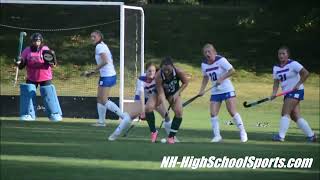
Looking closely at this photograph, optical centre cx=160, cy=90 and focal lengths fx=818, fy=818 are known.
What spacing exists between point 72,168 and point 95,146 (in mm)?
2348

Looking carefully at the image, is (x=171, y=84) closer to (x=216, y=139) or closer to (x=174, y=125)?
(x=174, y=125)

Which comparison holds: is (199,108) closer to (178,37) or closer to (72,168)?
(72,168)

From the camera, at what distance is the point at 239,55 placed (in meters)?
39.5

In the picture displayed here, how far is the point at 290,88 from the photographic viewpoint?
46.2 ft

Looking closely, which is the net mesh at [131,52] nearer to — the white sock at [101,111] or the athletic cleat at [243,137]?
the white sock at [101,111]

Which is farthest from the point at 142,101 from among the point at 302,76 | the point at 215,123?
the point at 302,76

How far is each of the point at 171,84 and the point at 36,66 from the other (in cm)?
483

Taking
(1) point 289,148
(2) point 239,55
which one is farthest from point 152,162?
(2) point 239,55

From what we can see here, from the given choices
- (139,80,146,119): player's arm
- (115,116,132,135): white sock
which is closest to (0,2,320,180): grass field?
(115,116,132,135): white sock

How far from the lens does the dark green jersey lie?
41.9 ft

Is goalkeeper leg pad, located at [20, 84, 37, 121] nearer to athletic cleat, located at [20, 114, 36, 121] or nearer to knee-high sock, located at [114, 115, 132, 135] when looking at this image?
athletic cleat, located at [20, 114, 36, 121]

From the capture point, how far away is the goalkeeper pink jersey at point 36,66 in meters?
16.8

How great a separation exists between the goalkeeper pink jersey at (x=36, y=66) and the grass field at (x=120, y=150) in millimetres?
930

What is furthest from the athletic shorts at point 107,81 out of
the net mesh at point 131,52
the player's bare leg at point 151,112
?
the net mesh at point 131,52
